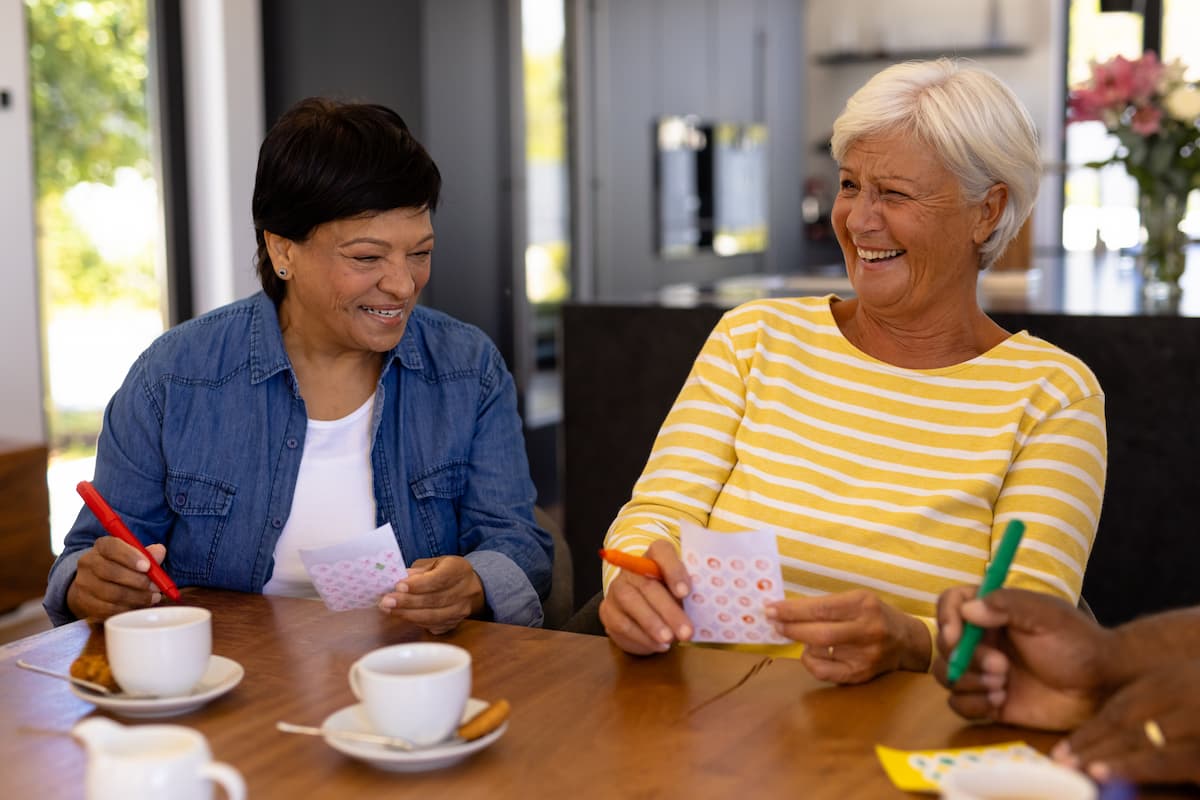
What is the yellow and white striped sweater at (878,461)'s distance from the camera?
61.7 inches

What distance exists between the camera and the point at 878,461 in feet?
5.45

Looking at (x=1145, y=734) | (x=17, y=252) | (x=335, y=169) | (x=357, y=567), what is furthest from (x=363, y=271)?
(x=17, y=252)

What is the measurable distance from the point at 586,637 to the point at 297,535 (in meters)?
0.55

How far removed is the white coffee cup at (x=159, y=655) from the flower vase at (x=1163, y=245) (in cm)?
268

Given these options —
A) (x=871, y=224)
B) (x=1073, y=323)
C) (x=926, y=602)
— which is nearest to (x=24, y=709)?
(x=926, y=602)

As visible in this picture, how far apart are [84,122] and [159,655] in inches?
122

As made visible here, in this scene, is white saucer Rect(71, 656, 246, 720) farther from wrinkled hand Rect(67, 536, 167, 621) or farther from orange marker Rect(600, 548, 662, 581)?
orange marker Rect(600, 548, 662, 581)

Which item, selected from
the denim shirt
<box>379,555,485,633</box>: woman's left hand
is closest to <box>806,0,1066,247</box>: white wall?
the denim shirt

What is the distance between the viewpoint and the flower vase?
3.27 m

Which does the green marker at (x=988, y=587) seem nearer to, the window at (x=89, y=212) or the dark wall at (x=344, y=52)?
the window at (x=89, y=212)

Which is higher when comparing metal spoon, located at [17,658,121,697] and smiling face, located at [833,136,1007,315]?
smiling face, located at [833,136,1007,315]

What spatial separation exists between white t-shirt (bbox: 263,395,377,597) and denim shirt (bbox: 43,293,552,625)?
0.07 ft

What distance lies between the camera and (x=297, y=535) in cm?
178

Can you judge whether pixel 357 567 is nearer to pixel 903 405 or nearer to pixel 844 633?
pixel 844 633
